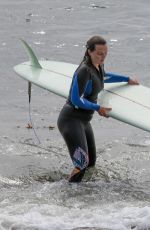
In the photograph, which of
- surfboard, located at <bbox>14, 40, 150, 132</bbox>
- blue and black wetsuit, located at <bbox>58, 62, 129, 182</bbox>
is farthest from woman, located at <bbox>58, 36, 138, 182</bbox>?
surfboard, located at <bbox>14, 40, 150, 132</bbox>

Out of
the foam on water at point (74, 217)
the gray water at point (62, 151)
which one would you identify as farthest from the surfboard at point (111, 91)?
the foam on water at point (74, 217)

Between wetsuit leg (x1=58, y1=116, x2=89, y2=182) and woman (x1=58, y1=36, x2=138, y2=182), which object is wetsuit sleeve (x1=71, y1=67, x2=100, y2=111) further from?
wetsuit leg (x1=58, y1=116, x2=89, y2=182)

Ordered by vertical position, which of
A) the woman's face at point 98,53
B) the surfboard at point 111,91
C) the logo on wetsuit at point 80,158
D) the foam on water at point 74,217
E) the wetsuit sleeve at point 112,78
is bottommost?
the foam on water at point 74,217

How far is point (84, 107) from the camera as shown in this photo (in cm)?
686

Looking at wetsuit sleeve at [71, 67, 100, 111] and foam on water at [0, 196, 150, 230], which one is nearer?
foam on water at [0, 196, 150, 230]

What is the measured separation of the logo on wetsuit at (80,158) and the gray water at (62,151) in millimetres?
303

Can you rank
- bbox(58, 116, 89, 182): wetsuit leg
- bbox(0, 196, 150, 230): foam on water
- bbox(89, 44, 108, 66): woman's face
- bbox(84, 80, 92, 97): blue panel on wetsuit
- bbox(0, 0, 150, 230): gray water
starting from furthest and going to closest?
1. bbox(58, 116, 89, 182): wetsuit leg
2. bbox(84, 80, 92, 97): blue panel on wetsuit
3. bbox(89, 44, 108, 66): woman's face
4. bbox(0, 0, 150, 230): gray water
5. bbox(0, 196, 150, 230): foam on water

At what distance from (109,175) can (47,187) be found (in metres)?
0.92

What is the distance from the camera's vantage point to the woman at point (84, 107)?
22.4 ft

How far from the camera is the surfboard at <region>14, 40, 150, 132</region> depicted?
7211 mm

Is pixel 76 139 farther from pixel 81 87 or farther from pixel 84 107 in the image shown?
pixel 81 87

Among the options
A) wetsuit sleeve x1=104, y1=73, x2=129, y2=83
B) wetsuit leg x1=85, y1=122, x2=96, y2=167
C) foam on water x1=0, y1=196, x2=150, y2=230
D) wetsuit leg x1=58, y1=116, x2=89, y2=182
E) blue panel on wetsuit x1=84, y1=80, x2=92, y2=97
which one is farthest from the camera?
wetsuit sleeve x1=104, y1=73, x2=129, y2=83

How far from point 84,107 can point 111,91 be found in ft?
3.48

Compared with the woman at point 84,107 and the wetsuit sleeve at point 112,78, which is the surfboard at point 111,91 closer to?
the wetsuit sleeve at point 112,78
